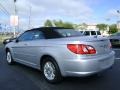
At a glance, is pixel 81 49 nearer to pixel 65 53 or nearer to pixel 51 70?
pixel 65 53

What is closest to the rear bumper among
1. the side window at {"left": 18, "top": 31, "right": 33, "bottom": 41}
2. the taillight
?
the taillight

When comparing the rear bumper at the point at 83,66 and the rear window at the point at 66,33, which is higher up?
the rear window at the point at 66,33

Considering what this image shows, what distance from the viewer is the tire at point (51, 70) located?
581 cm

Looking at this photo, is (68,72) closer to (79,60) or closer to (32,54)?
(79,60)

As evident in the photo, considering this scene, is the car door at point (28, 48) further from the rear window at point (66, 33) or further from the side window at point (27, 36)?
the rear window at point (66, 33)

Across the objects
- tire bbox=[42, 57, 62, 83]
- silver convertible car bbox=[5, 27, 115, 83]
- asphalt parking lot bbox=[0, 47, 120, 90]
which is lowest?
asphalt parking lot bbox=[0, 47, 120, 90]

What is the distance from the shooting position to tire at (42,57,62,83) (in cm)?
581

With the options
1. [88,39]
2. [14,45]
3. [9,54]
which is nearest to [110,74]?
[88,39]

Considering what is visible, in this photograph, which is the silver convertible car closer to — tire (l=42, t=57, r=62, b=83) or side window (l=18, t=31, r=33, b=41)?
tire (l=42, t=57, r=62, b=83)

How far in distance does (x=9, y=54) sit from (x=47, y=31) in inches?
116

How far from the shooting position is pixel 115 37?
17438 mm

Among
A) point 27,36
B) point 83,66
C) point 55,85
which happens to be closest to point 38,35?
point 27,36

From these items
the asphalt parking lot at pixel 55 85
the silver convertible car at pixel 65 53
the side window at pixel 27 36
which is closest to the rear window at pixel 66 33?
the silver convertible car at pixel 65 53

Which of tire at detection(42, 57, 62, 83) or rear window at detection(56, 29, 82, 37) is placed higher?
rear window at detection(56, 29, 82, 37)
